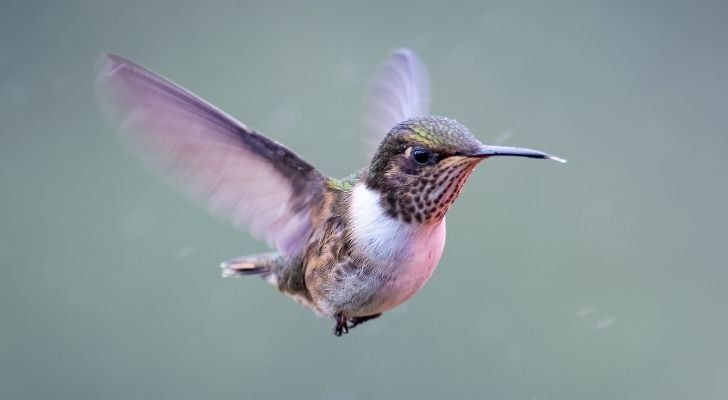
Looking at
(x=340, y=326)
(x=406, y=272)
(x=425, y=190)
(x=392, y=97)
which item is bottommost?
(x=340, y=326)

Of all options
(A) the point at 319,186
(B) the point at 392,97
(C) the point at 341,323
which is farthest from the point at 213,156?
(B) the point at 392,97

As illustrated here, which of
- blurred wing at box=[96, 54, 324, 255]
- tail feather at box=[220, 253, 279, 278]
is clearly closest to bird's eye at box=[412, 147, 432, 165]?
blurred wing at box=[96, 54, 324, 255]

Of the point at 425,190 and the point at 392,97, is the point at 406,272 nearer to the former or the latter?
the point at 425,190

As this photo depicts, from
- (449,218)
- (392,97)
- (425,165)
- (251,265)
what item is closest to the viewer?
(425,165)

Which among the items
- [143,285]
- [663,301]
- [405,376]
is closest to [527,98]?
[663,301]

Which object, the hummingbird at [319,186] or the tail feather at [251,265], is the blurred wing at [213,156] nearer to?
the hummingbird at [319,186]

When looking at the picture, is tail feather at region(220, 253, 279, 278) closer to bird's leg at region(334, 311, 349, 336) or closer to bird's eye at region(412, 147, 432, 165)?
bird's leg at region(334, 311, 349, 336)
